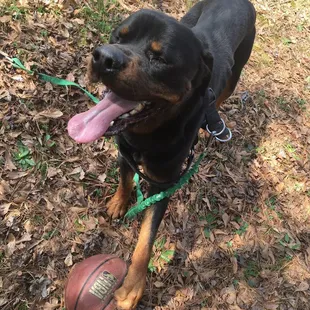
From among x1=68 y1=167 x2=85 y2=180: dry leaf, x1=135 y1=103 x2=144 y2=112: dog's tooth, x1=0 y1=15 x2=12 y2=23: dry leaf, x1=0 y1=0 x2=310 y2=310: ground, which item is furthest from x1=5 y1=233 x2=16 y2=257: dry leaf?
x1=0 y1=15 x2=12 y2=23: dry leaf

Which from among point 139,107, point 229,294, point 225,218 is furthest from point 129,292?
point 225,218

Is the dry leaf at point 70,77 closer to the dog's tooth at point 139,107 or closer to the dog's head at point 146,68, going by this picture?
the dog's head at point 146,68

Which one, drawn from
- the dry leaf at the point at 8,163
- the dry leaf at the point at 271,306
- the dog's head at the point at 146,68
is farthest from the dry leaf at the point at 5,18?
the dry leaf at the point at 271,306

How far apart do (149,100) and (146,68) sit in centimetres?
21

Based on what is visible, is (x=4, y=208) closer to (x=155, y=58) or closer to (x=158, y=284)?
(x=158, y=284)

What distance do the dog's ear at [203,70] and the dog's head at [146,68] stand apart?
40mm

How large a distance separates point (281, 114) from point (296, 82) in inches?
42.9

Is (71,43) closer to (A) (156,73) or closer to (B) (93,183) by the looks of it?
(B) (93,183)

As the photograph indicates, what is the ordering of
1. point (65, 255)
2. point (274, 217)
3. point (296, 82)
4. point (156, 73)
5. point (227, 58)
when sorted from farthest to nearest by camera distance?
point (296, 82) < point (274, 217) < point (227, 58) < point (65, 255) < point (156, 73)

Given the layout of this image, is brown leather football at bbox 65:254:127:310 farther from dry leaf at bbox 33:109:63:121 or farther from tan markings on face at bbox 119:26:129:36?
tan markings on face at bbox 119:26:129:36

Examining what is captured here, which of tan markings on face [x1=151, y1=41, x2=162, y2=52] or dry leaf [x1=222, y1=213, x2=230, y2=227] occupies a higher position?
tan markings on face [x1=151, y1=41, x2=162, y2=52]

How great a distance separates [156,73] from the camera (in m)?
2.43

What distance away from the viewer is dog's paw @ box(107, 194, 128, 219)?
367 cm

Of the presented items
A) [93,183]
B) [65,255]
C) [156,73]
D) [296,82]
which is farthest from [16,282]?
[296,82]
